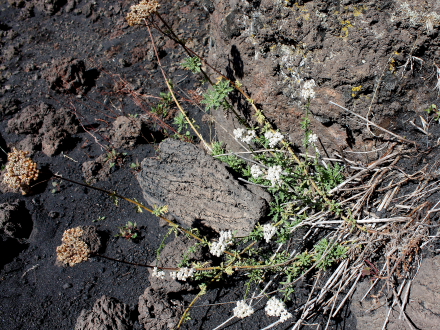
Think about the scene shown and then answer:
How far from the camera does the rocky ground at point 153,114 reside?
124 inches

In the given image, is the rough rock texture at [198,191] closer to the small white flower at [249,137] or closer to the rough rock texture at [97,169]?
the small white flower at [249,137]

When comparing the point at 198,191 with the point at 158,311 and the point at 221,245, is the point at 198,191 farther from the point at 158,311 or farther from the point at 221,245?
the point at 158,311

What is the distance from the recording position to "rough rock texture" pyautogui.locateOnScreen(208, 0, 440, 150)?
3012 millimetres

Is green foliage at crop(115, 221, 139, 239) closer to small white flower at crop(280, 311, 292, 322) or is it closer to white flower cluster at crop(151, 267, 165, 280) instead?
white flower cluster at crop(151, 267, 165, 280)

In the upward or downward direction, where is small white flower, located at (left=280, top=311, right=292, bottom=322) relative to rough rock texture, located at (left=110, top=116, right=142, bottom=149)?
downward

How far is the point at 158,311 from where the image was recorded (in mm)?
3521

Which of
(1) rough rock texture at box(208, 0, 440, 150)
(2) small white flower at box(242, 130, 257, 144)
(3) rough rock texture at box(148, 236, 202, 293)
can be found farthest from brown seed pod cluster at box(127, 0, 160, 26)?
(3) rough rock texture at box(148, 236, 202, 293)

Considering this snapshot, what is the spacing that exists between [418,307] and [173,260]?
2.17 metres

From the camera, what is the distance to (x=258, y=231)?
11.0 ft

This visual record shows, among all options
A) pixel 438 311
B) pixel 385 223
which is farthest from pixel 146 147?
pixel 438 311

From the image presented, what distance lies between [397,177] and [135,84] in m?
3.81

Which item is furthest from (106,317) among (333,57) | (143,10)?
(333,57)

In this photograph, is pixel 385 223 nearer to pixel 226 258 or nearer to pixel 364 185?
pixel 364 185

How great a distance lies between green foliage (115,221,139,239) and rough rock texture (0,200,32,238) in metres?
1.17
